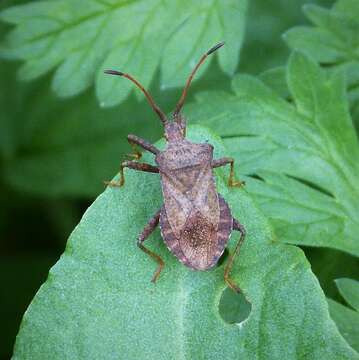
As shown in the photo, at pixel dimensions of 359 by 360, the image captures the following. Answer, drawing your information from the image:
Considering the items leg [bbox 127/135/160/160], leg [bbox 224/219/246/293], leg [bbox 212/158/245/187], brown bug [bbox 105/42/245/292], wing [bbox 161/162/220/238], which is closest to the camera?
leg [bbox 224/219/246/293]

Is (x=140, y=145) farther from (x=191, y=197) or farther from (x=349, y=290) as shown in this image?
(x=349, y=290)

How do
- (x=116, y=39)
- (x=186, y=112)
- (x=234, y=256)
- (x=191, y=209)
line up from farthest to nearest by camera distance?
(x=116, y=39) → (x=186, y=112) → (x=191, y=209) → (x=234, y=256)

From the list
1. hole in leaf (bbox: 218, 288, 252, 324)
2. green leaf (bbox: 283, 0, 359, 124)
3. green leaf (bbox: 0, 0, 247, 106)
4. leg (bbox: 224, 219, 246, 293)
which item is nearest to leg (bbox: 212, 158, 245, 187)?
leg (bbox: 224, 219, 246, 293)

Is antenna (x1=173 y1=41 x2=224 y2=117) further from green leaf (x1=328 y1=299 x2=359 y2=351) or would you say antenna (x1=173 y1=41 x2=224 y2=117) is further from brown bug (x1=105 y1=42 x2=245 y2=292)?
green leaf (x1=328 y1=299 x2=359 y2=351)

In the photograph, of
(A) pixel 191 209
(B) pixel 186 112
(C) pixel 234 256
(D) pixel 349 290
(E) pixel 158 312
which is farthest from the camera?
(B) pixel 186 112

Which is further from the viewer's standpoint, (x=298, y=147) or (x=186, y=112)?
(x=186, y=112)

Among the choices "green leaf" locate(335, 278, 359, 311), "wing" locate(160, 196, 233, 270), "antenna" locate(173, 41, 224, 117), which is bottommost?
"green leaf" locate(335, 278, 359, 311)

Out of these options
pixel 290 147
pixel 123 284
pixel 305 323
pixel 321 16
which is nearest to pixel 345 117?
pixel 290 147

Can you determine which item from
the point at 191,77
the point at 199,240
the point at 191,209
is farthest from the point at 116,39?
the point at 199,240
